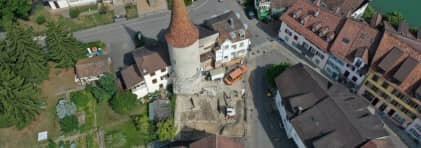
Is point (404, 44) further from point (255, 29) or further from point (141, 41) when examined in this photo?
point (141, 41)

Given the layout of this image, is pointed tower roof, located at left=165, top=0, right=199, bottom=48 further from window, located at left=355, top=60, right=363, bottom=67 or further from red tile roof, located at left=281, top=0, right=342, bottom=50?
window, located at left=355, top=60, right=363, bottom=67

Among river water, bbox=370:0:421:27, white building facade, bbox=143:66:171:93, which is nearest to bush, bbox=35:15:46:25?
white building facade, bbox=143:66:171:93

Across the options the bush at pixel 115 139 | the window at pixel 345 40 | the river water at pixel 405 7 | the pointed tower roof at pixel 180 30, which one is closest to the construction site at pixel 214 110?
the bush at pixel 115 139

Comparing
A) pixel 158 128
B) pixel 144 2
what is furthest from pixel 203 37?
pixel 144 2

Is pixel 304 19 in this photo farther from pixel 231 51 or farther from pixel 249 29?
pixel 231 51

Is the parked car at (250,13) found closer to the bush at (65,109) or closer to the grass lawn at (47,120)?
the grass lawn at (47,120)

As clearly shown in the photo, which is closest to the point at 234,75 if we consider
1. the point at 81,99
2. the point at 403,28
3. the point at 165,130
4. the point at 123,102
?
the point at 165,130
